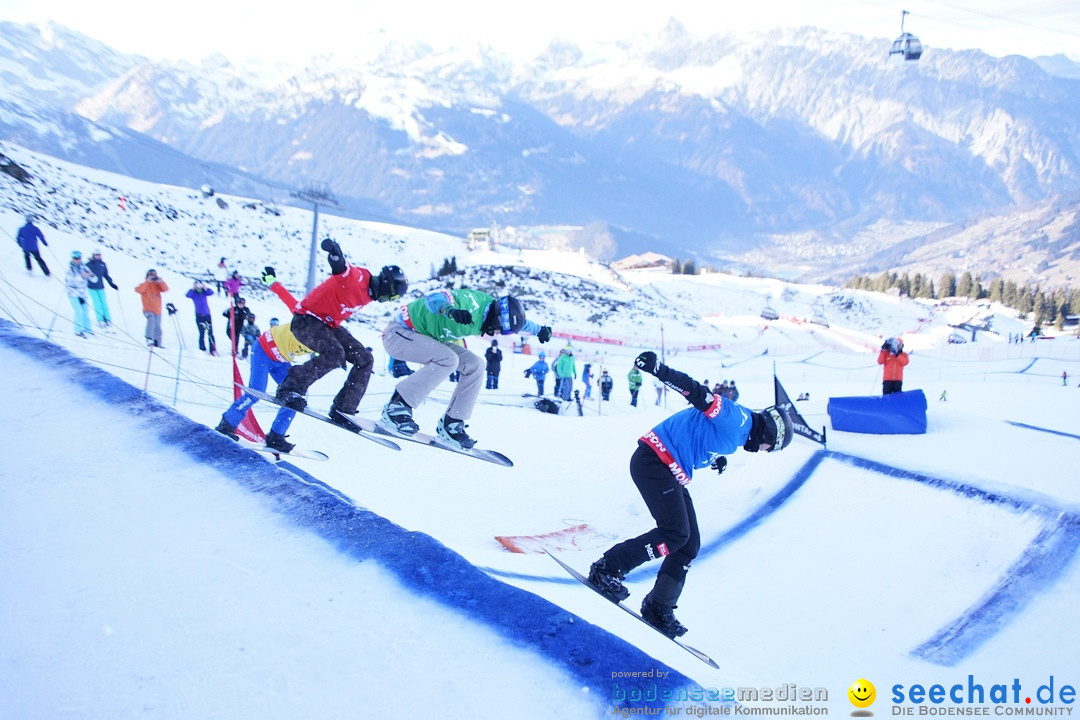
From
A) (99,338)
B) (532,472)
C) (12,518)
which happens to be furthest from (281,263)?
(12,518)

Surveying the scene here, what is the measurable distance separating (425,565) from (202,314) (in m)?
12.4

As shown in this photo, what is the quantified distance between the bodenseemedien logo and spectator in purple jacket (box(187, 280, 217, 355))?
14159 mm

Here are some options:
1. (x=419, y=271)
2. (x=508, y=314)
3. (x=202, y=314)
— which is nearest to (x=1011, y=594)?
(x=508, y=314)

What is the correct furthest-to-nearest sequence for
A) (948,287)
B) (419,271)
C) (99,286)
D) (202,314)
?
1. (948,287)
2. (419,271)
3. (202,314)
4. (99,286)

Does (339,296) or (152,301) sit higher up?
(339,296)

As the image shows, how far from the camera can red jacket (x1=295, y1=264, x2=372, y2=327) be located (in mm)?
7180

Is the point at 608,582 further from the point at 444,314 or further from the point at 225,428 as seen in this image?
the point at 225,428

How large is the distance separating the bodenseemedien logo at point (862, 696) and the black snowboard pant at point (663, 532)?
4.64 ft

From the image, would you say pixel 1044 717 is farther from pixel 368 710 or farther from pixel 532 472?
pixel 532 472

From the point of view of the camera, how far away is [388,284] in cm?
695

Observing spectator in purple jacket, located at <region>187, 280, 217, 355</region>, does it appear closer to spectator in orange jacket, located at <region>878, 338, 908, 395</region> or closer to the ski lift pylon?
spectator in orange jacket, located at <region>878, 338, 908, 395</region>

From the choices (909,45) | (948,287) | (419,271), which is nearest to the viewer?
(909,45)

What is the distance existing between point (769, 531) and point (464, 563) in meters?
5.34

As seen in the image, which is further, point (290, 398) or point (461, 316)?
point (290, 398)
